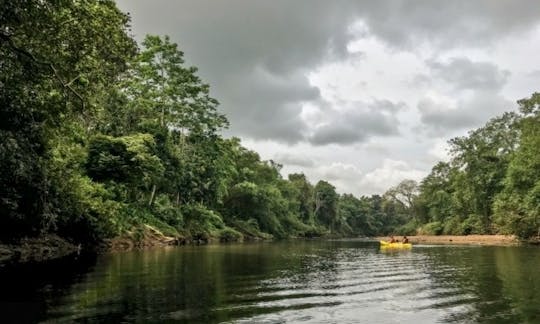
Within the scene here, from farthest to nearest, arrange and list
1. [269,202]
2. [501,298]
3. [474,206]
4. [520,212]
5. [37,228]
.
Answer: [269,202]
[474,206]
[520,212]
[37,228]
[501,298]

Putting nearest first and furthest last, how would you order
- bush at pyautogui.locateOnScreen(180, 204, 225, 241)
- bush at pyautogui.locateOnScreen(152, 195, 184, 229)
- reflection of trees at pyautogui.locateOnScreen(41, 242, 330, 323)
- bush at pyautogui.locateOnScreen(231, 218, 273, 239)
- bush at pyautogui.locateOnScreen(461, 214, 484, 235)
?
reflection of trees at pyautogui.locateOnScreen(41, 242, 330, 323), bush at pyautogui.locateOnScreen(152, 195, 184, 229), bush at pyautogui.locateOnScreen(180, 204, 225, 241), bush at pyautogui.locateOnScreen(461, 214, 484, 235), bush at pyautogui.locateOnScreen(231, 218, 273, 239)

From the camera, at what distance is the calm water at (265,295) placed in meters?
10.9

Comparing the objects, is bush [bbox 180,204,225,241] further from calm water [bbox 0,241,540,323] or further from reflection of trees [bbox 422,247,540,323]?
reflection of trees [bbox 422,247,540,323]

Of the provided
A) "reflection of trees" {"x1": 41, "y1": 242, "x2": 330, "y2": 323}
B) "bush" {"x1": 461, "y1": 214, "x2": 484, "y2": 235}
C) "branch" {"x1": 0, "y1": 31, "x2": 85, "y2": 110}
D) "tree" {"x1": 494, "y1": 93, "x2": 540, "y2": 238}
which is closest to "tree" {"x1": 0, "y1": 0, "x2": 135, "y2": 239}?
"branch" {"x1": 0, "y1": 31, "x2": 85, "y2": 110}

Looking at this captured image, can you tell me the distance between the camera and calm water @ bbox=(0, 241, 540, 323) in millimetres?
10898

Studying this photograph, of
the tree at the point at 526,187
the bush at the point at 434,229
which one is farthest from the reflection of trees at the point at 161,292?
the bush at the point at 434,229

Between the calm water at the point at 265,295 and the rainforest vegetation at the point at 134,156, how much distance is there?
6037 millimetres

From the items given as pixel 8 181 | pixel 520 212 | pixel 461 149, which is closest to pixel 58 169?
pixel 8 181

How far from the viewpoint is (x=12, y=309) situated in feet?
37.2

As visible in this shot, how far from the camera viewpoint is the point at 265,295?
1397cm

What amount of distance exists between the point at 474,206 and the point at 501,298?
61829 millimetres

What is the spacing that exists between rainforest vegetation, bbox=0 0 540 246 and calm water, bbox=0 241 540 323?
6.04 meters

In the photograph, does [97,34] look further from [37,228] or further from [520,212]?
[520,212]

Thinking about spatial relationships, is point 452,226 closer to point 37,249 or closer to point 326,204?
point 326,204
